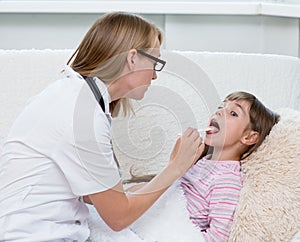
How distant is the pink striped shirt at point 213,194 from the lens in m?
1.40

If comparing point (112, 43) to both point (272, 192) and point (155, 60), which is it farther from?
point (272, 192)

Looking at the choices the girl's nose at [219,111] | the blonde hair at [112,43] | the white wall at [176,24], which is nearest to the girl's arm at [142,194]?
the girl's nose at [219,111]

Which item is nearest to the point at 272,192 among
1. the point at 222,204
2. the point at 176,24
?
the point at 222,204

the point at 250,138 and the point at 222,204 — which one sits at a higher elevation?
the point at 250,138

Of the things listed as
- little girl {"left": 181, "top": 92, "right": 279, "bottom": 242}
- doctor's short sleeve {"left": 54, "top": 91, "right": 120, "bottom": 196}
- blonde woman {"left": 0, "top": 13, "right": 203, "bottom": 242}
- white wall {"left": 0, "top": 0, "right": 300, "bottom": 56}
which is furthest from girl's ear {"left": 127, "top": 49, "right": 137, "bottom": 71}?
white wall {"left": 0, "top": 0, "right": 300, "bottom": 56}

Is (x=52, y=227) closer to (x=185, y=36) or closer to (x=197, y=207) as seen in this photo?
(x=197, y=207)

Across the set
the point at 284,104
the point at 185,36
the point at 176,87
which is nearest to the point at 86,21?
the point at 185,36

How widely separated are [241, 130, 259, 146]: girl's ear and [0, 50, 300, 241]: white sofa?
0.23m

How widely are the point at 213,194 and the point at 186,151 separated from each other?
0.13 metres

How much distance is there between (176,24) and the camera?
232 cm

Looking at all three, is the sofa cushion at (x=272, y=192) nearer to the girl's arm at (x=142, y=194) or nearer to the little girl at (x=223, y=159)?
the little girl at (x=223, y=159)

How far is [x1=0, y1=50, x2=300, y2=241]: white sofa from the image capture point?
174cm

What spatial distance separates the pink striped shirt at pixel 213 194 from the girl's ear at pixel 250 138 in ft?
0.20

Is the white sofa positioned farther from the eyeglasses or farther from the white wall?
the white wall
